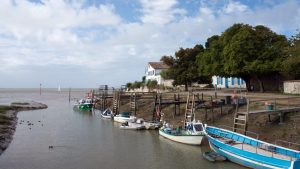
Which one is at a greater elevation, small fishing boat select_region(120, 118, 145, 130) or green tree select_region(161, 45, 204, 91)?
green tree select_region(161, 45, 204, 91)

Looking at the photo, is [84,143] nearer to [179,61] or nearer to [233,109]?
[233,109]

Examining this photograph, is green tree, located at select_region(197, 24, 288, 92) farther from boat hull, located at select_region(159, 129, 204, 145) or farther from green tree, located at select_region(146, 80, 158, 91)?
green tree, located at select_region(146, 80, 158, 91)

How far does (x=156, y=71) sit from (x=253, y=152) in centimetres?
6749

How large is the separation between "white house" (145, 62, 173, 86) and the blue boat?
55.0m

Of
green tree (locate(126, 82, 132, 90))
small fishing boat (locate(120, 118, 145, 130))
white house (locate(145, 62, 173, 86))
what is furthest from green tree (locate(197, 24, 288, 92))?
green tree (locate(126, 82, 132, 90))

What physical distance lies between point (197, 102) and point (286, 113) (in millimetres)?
12165

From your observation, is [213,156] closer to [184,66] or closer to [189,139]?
[189,139]

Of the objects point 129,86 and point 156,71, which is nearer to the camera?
point 156,71

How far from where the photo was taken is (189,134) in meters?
28.9

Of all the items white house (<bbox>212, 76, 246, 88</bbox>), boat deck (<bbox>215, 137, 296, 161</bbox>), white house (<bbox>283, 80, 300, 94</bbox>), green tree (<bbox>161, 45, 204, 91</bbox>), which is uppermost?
green tree (<bbox>161, 45, 204, 91</bbox>)

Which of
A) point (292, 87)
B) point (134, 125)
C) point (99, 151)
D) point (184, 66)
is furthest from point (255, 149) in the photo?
point (184, 66)

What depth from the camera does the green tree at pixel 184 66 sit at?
62.6m

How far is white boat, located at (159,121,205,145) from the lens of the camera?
93.4 ft

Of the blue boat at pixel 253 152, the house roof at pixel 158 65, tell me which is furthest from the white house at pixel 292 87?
the house roof at pixel 158 65
